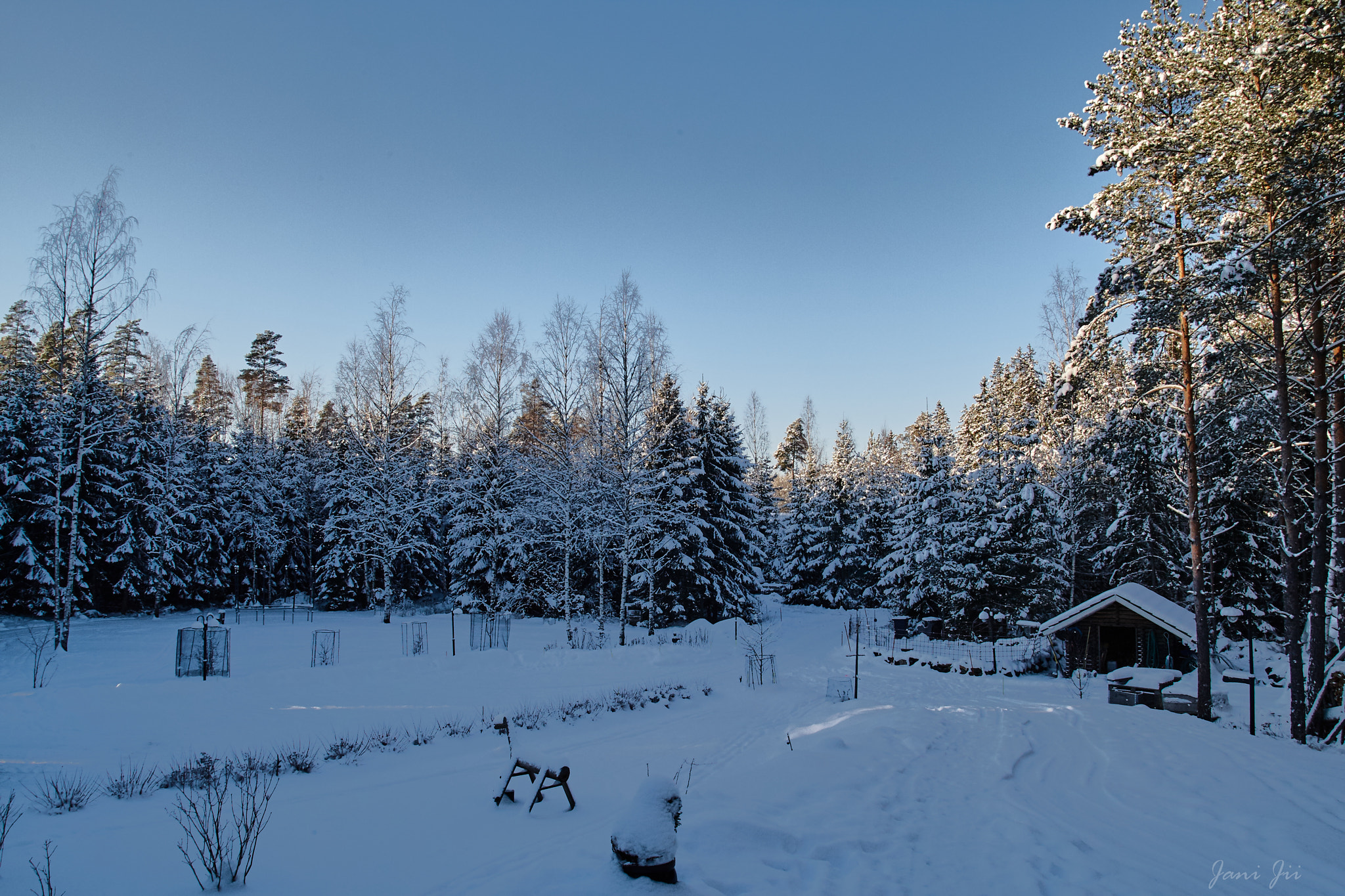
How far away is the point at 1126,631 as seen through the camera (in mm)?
23234

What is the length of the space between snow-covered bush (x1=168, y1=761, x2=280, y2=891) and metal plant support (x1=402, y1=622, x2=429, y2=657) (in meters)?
10.2

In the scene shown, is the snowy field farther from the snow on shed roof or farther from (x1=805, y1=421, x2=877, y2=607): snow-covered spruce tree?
(x1=805, y1=421, x2=877, y2=607): snow-covered spruce tree

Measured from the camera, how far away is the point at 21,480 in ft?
80.4

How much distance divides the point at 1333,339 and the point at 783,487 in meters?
47.2

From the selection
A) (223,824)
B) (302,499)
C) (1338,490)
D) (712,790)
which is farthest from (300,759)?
(302,499)

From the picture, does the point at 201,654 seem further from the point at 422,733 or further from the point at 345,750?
the point at 345,750

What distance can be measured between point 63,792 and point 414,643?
45.3 feet

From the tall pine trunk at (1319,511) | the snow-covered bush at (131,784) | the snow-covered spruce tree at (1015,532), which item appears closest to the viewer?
the snow-covered bush at (131,784)

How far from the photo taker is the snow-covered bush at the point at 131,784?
7387 millimetres

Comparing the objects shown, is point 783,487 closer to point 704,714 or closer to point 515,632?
point 515,632

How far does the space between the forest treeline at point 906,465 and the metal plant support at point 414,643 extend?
458 cm

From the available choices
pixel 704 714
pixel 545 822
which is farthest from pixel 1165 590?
pixel 545 822

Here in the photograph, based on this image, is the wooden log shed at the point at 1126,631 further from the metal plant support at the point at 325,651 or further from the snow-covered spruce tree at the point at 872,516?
the metal plant support at the point at 325,651

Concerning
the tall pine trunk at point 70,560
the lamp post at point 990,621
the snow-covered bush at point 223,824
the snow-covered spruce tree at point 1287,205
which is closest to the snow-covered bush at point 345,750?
the snow-covered bush at point 223,824
